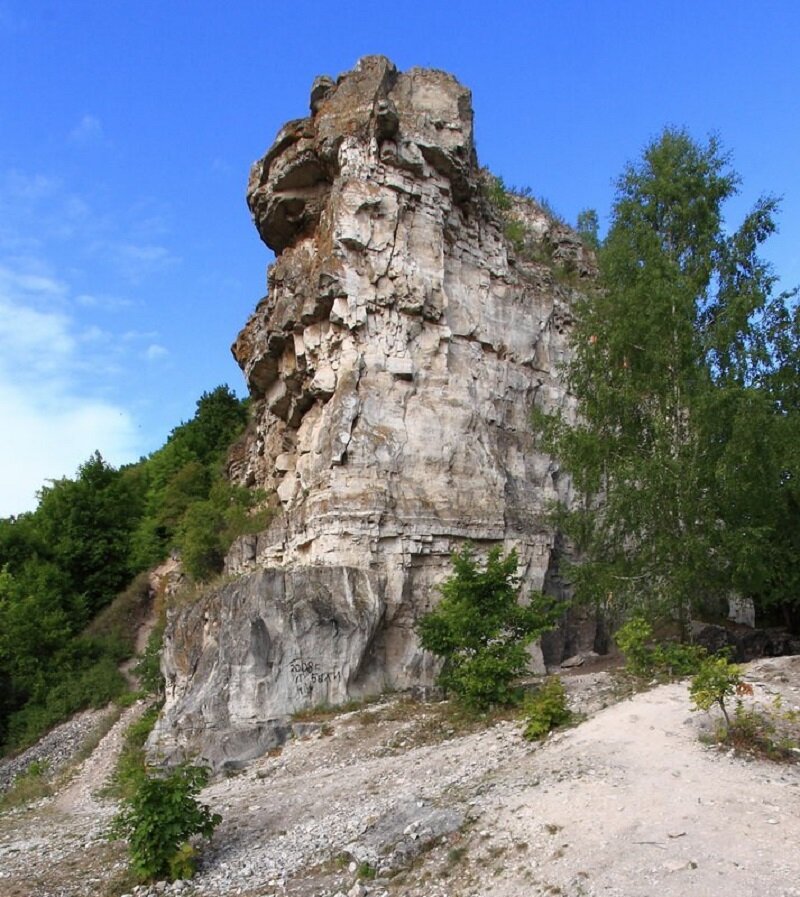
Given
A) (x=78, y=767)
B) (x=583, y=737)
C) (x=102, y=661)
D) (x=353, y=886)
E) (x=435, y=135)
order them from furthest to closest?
(x=102, y=661)
(x=435, y=135)
(x=78, y=767)
(x=583, y=737)
(x=353, y=886)

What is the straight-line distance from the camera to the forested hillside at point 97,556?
994 inches

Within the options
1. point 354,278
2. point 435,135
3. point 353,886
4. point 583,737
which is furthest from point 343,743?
point 435,135

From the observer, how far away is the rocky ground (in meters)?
7.48

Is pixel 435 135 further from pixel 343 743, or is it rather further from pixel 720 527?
pixel 343 743

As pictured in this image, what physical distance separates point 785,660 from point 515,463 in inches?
344

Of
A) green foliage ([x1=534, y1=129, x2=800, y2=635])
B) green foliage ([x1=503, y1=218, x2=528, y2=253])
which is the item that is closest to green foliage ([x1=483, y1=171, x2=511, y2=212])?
green foliage ([x1=503, y1=218, x2=528, y2=253])

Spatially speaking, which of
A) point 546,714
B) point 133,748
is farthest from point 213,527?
point 546,714

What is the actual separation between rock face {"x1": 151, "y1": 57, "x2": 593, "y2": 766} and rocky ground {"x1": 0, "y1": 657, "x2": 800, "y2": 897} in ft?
10.8

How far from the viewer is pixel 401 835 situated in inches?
351

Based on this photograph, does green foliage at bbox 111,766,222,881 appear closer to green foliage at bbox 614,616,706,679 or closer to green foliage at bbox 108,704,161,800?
green foliage at bbox 108,704,161,800

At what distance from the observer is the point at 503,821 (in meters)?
8.77

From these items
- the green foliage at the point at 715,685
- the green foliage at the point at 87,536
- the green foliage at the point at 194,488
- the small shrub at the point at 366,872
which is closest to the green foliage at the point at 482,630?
the green foliage at the point at 715,685

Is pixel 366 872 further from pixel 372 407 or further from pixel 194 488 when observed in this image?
pixel 194 488

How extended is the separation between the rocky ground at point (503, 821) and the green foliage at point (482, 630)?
33.8 inches
